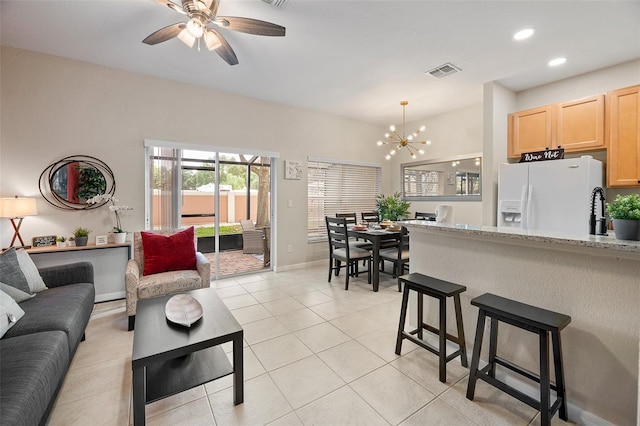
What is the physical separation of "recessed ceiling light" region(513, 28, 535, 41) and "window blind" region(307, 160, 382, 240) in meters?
3.31

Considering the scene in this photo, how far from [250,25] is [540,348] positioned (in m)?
2.92

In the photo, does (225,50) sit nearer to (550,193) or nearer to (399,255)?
(399,255)

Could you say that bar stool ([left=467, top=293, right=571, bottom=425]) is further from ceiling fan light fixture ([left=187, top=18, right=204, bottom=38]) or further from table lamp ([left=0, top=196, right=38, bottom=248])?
table lamp ([left=0, top=196, right=38, bottom=248])

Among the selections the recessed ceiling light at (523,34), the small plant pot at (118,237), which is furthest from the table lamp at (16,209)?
the recessed ceiling light at (523,34)

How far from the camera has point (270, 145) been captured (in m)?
4.71

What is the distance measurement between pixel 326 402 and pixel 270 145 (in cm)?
393

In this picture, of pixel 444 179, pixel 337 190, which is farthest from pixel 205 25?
pixel 444 179

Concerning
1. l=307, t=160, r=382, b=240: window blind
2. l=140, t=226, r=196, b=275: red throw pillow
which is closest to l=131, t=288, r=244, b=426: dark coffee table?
l=140, t=226, r=196, b=275: red throw pillow

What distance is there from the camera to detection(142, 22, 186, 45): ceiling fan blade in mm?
2201

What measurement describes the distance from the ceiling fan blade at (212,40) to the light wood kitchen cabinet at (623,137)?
171 inches

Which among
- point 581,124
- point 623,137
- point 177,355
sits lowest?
point 177,355

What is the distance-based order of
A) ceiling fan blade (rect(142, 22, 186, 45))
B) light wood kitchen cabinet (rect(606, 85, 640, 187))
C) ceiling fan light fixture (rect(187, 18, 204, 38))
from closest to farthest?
ceiling fan light fixture (rect(187, 18, 204, 38))
ceiling fan blade (rect(142, 22, 186, 45))
light wood kitchen cabinet (rect(606, 85, 640, 187))

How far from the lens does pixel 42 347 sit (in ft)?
4.94

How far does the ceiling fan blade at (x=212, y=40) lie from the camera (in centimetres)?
222
